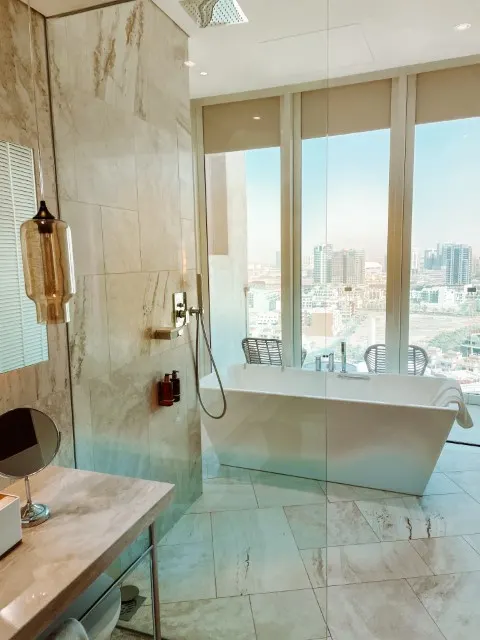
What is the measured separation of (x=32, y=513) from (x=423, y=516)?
233 centimetres

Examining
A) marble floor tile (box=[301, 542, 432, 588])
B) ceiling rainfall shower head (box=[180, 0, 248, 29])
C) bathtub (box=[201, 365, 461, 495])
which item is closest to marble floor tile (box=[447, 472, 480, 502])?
bathtub (box=[201, 365, 461, 495])

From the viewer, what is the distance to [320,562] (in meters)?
2.39

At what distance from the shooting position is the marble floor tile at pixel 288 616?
1.95m

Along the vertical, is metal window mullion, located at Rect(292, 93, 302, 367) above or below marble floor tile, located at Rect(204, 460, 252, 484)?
above

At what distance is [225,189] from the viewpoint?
13.2ft

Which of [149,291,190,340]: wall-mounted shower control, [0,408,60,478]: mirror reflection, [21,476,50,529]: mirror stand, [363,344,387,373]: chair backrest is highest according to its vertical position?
[149,291,190,340]: wall-mounted shower control

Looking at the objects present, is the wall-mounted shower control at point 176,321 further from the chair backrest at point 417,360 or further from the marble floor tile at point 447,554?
the chair backrest at point 417,360

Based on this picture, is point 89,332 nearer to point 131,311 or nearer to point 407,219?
point 131,311

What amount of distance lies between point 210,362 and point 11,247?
1.85m

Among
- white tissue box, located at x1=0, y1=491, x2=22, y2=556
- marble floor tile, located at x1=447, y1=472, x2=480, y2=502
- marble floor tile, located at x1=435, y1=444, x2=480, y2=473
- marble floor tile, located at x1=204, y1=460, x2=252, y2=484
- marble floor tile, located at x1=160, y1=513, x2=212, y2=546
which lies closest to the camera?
white tissue box, located at x1=0, y1=491, x2=22, y2=556

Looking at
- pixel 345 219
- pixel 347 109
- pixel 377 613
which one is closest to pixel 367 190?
pixel 345 219

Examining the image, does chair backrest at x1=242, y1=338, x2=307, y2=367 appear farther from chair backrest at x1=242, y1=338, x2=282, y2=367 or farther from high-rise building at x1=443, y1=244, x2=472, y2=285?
high-rise building at x1=443, y1=244, x2=472, y2=285

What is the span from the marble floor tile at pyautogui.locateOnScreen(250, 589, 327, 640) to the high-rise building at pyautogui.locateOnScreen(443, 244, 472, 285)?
121 inches

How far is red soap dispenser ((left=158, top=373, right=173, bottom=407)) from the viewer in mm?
2512
